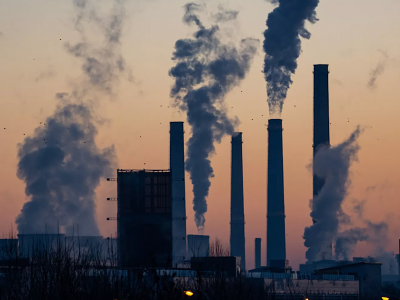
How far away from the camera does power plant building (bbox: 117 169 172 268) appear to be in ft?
227

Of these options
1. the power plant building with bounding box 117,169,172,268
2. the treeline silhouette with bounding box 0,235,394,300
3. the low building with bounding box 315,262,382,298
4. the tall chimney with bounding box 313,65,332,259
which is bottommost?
the low building with bounding box 315,262,382,298

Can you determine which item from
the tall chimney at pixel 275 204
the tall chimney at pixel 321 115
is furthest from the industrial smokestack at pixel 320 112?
the tall chimney at pixel 275 204

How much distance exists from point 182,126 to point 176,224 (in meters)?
11.0

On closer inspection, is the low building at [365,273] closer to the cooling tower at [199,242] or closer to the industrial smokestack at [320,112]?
the industrial smokestack at [320,112]

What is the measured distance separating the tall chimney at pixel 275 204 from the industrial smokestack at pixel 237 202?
8266 millimetres

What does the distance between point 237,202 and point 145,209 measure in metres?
46.5

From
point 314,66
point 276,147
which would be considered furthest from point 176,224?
point 314,66

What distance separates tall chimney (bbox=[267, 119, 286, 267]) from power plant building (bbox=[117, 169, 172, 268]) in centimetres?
3514

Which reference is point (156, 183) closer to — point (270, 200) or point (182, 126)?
point (182, 126)

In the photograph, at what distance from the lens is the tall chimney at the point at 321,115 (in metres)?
94.2

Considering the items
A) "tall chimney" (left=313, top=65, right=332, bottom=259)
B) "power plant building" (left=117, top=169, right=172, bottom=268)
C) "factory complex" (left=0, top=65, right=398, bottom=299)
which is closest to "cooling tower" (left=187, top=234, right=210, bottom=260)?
"factory complex" (left=0, top=65, right=398, bottom=299)

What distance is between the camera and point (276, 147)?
103m

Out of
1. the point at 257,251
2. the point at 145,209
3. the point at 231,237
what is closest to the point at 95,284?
the point at 145,209

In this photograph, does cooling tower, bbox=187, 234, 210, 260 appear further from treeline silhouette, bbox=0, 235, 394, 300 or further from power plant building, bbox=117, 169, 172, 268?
treeline silhouette, bbox=0, 235, 394, 300
